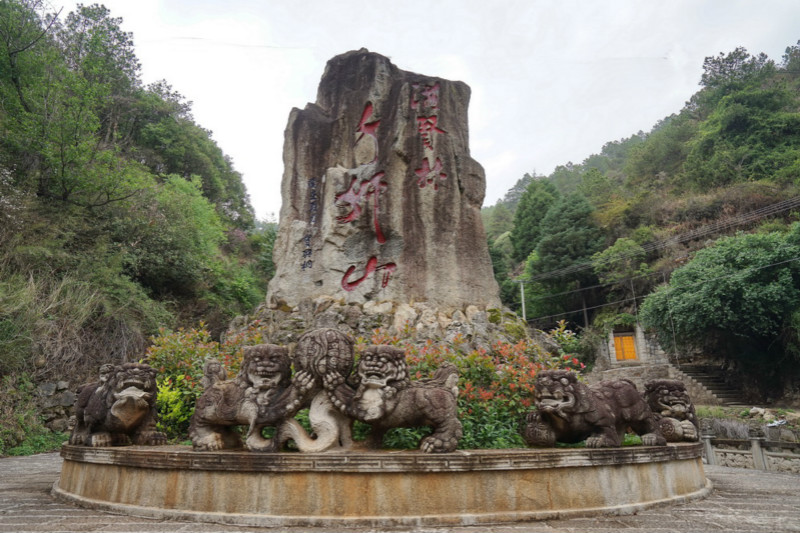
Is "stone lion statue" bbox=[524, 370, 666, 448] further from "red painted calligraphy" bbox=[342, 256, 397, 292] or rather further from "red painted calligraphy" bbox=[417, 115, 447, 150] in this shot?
"red painted calligraphy" bbox=[417, 115, 447, 150]

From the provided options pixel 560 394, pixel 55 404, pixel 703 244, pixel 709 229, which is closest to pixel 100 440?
pixel 560 394

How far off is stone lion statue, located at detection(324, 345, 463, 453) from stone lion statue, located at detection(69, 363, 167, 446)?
2005mm

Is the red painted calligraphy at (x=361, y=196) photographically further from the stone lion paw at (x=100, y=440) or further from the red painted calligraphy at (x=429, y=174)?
the stone lion paw at (x=100, y=440)

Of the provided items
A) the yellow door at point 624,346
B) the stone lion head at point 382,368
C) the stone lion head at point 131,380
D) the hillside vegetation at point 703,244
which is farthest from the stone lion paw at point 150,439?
the yellow door at point 624,346

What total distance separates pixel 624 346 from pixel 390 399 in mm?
25023

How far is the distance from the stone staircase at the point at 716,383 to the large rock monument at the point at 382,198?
15.3 metres

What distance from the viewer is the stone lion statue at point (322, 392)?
12.3 feet

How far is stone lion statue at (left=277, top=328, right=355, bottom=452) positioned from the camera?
3754mm

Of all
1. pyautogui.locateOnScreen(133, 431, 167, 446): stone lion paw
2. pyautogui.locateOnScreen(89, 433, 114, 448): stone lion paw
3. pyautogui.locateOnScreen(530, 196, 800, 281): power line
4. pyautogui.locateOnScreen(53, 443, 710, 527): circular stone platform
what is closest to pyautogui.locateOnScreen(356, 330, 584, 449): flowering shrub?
pyautogui.locateOnScreen(53, 443, 710, 527): circular stone platform

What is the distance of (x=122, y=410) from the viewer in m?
4.54

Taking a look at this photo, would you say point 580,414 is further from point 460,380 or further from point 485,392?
point 460,380

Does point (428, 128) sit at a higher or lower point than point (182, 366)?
higher

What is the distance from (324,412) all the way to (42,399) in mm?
9036

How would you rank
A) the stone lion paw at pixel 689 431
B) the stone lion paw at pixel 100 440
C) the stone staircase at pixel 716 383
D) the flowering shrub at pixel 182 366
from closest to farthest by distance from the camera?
the stone lion paw at pixel 100 440 < the stone lion paw at pixel 689 431 < the flowering shrub at pixel 182 366 < the stone staircase at pixel 716 383
